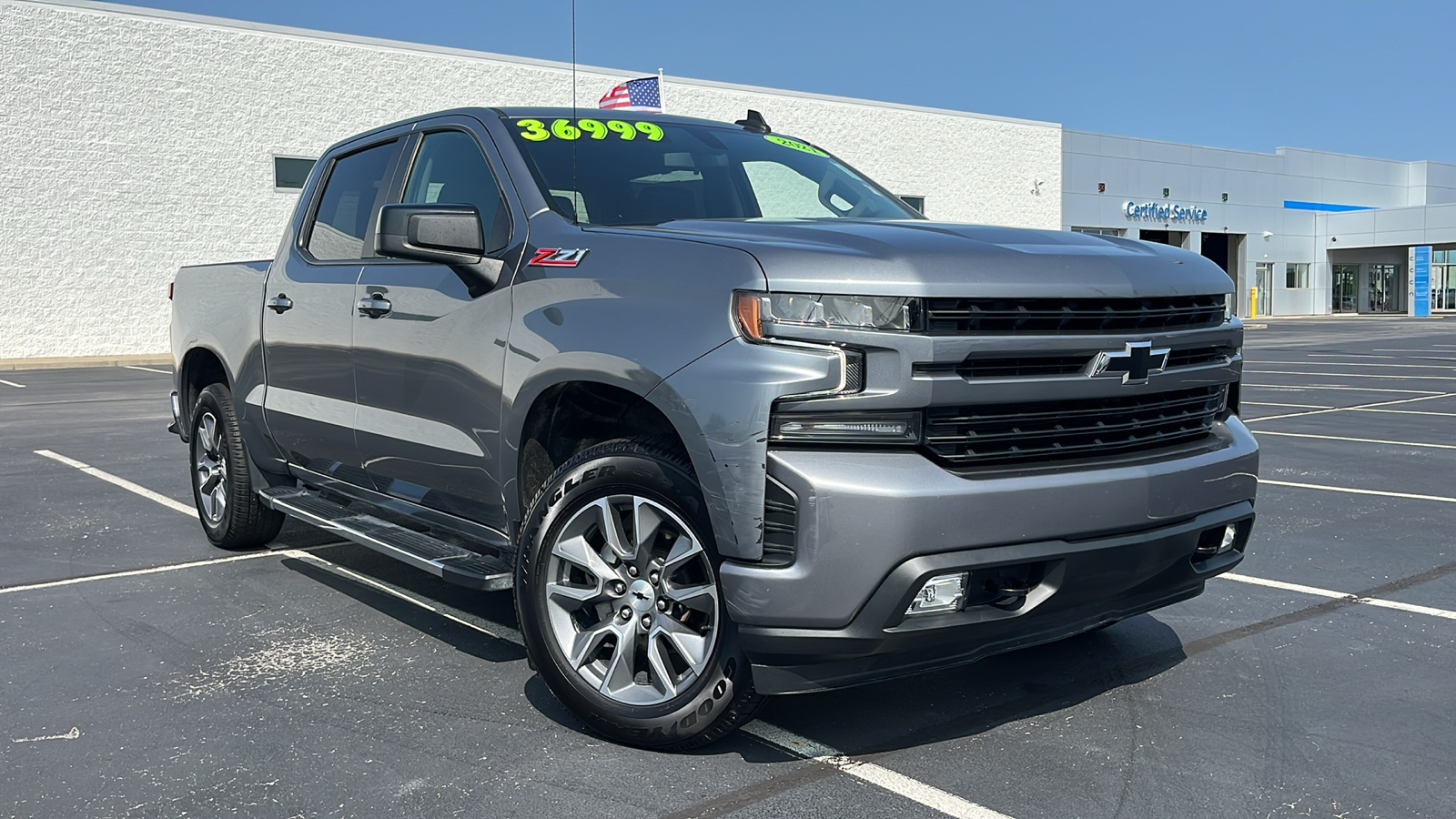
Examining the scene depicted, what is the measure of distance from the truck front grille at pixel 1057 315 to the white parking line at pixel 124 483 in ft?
18.7

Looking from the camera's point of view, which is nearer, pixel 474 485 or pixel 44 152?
pixel 474 485

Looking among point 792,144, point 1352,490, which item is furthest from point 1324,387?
point 792,144

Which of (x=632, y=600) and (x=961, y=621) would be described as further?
(x=632, y=600)

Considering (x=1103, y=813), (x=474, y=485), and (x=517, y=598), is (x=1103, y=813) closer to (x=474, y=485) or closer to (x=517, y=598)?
(x=517, y=598)

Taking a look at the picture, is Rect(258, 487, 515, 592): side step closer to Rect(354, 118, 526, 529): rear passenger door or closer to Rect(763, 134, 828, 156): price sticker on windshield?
Rect(354, 118, 526, 529): rear passenger door

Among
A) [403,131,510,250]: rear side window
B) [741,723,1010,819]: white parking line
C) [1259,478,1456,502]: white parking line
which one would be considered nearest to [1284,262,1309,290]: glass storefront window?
[1259,478,1456,502]: white parking line

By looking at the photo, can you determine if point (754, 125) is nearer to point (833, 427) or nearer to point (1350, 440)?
point (833, 427)

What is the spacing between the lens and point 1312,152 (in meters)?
57.2

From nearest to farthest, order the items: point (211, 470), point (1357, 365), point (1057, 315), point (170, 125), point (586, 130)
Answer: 1. point (1057, 315)
2. point (586, 130)
3. point (211, 470)
4. point (1357, 365)
5. point (170, 125)

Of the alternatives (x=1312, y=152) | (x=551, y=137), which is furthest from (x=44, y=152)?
(x=1312, y=152)

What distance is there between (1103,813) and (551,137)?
2.88m

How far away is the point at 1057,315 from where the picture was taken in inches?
129

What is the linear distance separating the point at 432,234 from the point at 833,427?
5.25ft

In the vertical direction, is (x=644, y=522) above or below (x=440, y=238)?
below
